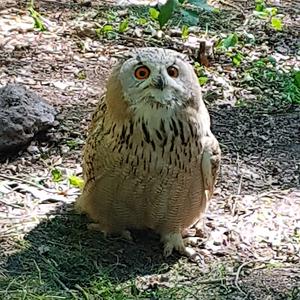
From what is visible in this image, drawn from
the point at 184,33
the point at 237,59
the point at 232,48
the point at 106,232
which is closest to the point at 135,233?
the point at 106,232

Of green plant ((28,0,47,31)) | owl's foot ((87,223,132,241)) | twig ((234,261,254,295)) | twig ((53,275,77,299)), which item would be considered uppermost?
twig ((234,261,254,295))

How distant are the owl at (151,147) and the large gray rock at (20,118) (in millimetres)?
899

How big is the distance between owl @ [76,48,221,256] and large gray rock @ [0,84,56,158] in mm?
899

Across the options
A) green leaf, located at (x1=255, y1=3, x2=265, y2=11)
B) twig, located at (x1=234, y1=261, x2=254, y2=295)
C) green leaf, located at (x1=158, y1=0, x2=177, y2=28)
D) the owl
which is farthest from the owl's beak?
green leaf, located at (x1=255, y1=3, x2=265, y2=11)

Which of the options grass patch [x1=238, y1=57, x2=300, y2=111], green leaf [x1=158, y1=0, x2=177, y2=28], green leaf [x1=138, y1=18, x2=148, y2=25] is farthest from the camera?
green leaf [x1=138, y1=18, x2=148, y2=25]

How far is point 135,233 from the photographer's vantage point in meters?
4.53

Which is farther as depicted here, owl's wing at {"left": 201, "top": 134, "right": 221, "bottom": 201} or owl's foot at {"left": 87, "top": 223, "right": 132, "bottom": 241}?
owl's foot at {"left": 87, "top": 223, "right": 132, "bottom": 241}

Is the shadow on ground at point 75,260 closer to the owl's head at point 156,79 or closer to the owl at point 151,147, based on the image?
the owl at point 151,147

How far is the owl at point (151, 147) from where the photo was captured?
385 centimetres

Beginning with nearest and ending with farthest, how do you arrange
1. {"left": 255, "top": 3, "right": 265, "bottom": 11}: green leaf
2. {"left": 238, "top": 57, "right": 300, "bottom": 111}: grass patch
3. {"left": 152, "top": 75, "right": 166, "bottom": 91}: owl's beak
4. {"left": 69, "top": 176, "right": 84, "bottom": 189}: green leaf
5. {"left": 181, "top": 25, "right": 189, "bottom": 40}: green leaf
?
{"left": 152, "top": 75, "right": 166, "bottom": 91}: owl's beak
{"left": 69, "top": 176, "right": 84, "bottom": 189}: green leaf
{"left": 238, "top": 57, "right": 300, "bottom": 111}: grass patch
{"left": 181, "top": 25, "right": 189, "bottom": 40}: green leaf
{"left": 255, "top": 3, "right": 265, "bottom": 11}: green leaf

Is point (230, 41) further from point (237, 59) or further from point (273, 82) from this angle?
point (273, 82)

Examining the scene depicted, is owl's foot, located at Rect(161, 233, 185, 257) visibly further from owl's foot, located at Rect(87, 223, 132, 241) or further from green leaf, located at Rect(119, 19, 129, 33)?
green leaf, located at Rect(119, 19, 129, 33)

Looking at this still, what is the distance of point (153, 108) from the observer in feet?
12.6

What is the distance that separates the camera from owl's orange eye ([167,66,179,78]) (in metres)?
3.83
